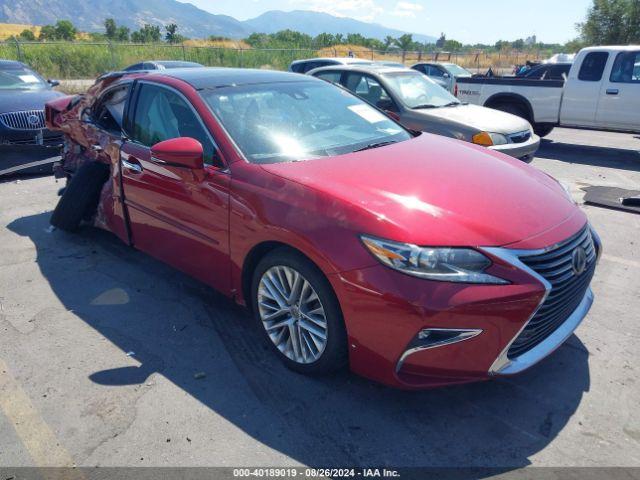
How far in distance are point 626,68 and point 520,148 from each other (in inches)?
181

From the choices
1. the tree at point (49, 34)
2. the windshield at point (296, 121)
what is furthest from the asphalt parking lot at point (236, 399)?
the tree at point (49, 34)

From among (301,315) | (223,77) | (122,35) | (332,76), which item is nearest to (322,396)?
(301,315)

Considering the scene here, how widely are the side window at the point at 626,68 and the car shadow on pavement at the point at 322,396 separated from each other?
841 cm

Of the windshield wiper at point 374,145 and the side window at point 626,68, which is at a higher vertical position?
the side window at point 626,68

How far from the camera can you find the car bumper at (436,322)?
7.91 ft

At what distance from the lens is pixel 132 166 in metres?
4.05

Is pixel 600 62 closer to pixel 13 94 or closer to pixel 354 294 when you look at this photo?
pixel 354 294

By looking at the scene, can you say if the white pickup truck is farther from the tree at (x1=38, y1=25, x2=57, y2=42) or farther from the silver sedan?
the tree at (x1=38, y1=25, x2=57, y2=42)

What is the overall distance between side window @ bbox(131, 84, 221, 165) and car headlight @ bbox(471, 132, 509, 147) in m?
4.38

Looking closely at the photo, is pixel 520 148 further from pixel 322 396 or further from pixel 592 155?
pixel 322 396

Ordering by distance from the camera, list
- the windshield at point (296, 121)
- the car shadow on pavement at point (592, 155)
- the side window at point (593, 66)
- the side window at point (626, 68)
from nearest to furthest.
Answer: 1. the windshield at point (296, 121)
2. the car shadow on pavement at point (592, 155)
3. the side window at point (626, 68)
4. the side window at point (593, 66)

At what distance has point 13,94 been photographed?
853 cm

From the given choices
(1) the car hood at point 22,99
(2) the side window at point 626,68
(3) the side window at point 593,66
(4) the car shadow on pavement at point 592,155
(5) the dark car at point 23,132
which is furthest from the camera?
(3) the side window at point 593,66

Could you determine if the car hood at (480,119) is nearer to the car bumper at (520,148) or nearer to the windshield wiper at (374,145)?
the car bumper at (520,148)
